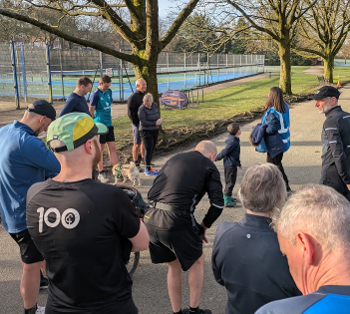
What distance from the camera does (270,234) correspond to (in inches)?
88.0

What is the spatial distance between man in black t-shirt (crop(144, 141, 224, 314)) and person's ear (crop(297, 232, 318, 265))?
1941 mm

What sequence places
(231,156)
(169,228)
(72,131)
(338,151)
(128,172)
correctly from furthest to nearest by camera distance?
(128,172) → (231,156) → (338,151) → (169,228) → (72,131)

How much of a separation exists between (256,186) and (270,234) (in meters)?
0.40

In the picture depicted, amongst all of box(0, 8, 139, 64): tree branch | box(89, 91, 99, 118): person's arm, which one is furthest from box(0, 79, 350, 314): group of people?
box(0, 8, 139, 64): tree branch

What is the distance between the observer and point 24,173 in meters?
3.23

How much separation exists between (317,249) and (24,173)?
2680mm

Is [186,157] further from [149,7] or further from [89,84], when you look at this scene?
[149,7]

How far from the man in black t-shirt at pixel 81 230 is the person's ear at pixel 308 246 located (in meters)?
1.06

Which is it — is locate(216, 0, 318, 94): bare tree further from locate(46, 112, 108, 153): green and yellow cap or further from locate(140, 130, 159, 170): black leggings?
locate(46, 112, 108, 153): green and yellow cap

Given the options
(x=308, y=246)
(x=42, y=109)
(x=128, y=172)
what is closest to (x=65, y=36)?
(x=128, y=172)

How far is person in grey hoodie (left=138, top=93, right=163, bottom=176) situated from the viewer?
752cm

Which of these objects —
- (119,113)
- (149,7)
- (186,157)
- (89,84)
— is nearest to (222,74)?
(119,113)

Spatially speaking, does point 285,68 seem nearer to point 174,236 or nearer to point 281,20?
point 281,20

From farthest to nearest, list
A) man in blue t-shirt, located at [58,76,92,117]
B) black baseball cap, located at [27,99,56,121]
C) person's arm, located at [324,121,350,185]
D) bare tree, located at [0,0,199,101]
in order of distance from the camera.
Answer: bare tree, located at [0,0,199,101] → man in blue t-shirt, located at [58,76,92,117] → person's arm, located at [324,121,350,185] → black baseball cap, located at [27,99,56,121]
